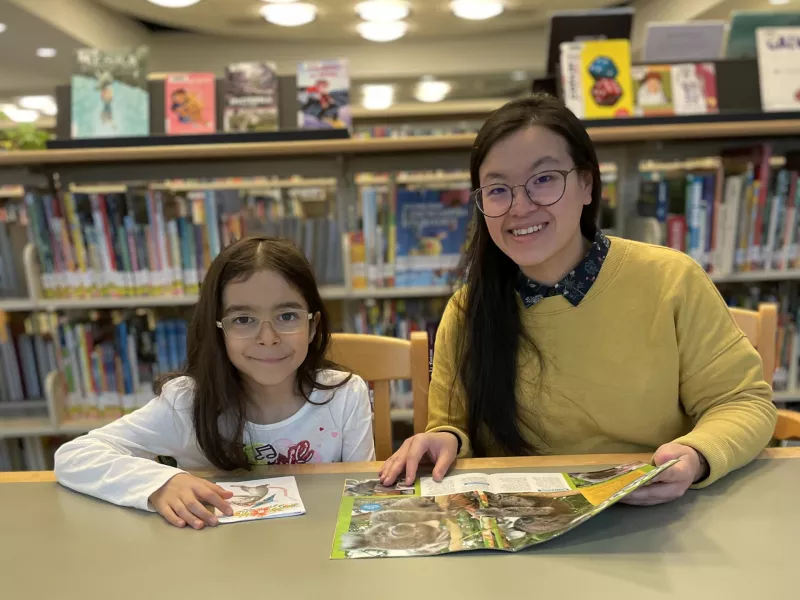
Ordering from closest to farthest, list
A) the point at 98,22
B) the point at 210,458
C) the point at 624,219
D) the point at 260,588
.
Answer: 1. the point at 260,588
2. the point at 210,458
3. the point at 624,219
4. the point at 98,22

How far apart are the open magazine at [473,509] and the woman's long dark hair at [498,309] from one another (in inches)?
7.0

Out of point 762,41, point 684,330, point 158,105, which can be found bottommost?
point 684,330

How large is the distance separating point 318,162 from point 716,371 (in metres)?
1.60

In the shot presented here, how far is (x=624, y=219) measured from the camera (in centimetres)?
223

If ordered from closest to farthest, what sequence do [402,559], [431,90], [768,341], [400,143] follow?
[402,559] < [768,341] < [400,143] < [431,90]

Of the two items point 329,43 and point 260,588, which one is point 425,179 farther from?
point 329,43

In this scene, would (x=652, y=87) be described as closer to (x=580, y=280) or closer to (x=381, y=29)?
(x=580, y=280)

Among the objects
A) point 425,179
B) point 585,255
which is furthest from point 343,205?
point 585,255

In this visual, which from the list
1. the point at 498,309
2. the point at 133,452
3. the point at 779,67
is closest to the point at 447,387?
the point at 498,309

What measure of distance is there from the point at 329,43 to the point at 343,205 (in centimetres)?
460

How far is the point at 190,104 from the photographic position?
211 centimetres

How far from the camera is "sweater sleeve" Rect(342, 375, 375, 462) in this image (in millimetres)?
1178

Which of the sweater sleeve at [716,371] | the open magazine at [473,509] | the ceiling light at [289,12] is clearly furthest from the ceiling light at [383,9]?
the open magazine at [473,509]

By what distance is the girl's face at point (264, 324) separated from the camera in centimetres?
107
